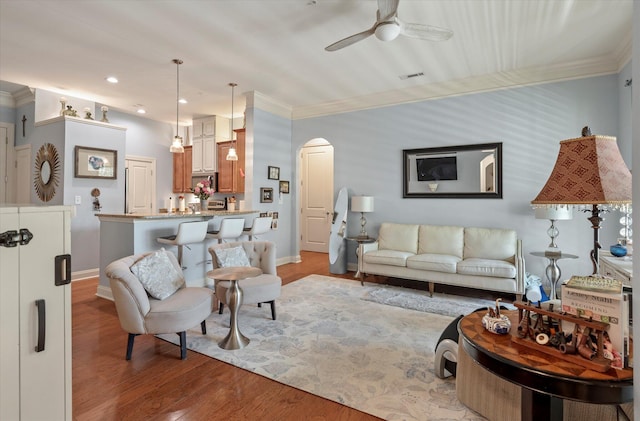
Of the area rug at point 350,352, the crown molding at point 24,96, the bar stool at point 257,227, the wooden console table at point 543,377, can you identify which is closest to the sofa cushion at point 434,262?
the area rug at point 350,352

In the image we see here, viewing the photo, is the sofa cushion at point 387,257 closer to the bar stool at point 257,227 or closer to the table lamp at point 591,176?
the bar stool at point 257,227

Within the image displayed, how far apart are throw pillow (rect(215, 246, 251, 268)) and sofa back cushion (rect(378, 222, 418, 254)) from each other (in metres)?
2.38

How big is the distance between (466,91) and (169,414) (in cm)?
516

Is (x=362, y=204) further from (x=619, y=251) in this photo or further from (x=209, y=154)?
(x=209, y=154)

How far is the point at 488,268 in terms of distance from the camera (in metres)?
3.84

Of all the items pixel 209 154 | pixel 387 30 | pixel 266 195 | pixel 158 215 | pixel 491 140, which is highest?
pixel 387 30

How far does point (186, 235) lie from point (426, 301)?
121 inches

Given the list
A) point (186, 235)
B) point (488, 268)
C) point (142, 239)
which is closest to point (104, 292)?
point (142, 239)

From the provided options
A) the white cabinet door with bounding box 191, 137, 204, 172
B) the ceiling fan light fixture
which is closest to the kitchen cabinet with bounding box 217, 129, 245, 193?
the white cabinet door with bounding box 191, 137, 204, 172

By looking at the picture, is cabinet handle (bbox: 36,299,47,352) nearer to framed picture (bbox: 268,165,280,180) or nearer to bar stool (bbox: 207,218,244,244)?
bar stool (bbox: 207,218,244,244)

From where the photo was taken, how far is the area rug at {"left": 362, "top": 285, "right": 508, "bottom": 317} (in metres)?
3.68

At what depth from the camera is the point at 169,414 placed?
1.87 metres

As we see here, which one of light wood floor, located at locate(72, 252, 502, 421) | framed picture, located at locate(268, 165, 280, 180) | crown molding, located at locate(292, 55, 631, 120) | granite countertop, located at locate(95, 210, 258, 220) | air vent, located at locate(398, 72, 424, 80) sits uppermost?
air vent, located at locate(398, 72, 424, 80)

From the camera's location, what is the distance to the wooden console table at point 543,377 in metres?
1.12
